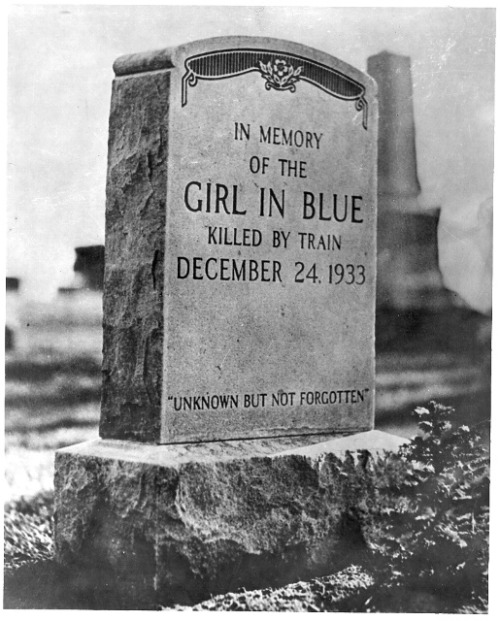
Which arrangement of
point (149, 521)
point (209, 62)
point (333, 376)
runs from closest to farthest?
point (149, 521) → point (209, 62) → point (333, 376)

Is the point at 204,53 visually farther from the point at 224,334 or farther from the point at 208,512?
the point at 208,512

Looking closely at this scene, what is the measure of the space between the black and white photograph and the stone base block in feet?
0.04

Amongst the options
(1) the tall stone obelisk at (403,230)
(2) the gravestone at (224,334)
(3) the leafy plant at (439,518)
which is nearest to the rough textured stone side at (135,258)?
(2) the gravestone at (224,334)

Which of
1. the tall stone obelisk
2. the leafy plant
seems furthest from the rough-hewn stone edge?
the leafy plant

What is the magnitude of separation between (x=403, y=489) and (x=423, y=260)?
1713 millimetres

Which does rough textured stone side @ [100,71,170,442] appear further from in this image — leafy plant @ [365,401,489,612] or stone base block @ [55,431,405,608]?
leafy plant @ [365,401,489,612]

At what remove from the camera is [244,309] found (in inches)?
228

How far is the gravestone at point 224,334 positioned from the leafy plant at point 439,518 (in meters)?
0.21

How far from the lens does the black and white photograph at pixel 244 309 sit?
18.2ft

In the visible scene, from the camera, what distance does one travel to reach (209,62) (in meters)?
5.71

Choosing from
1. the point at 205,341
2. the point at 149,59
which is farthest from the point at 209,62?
the point at 205,341

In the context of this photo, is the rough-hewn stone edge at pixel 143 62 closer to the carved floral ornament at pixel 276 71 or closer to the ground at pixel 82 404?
the carved floral ornament at pixel 276 71

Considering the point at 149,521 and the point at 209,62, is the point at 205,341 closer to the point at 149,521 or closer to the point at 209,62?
the point at 149,521

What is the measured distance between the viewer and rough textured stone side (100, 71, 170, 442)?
18.2 ft
